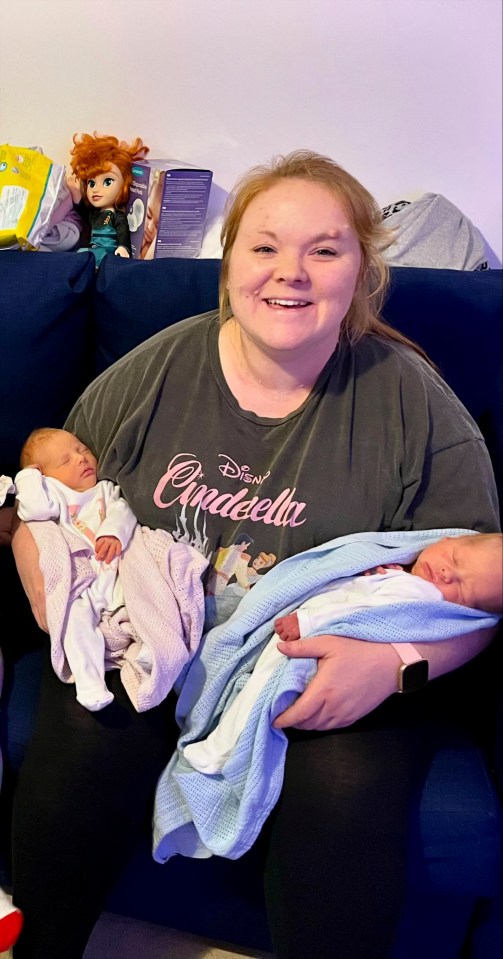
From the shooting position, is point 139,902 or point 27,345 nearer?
point 139,902

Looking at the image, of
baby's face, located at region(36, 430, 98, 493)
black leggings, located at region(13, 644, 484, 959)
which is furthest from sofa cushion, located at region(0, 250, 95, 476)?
black leggings, located at region(13, 644, 484, 959)

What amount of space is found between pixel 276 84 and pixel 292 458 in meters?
0.90

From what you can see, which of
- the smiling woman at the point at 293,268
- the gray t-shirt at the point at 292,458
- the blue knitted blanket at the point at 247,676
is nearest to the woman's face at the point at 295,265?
the smiling woman at the point at 293,268

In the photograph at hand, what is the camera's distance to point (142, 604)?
1094 mm

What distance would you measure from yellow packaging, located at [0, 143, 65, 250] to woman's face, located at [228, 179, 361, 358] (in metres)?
0.64

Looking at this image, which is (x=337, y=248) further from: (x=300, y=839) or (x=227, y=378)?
(x=300, y=839)

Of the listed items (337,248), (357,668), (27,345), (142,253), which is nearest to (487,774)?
(357,668)

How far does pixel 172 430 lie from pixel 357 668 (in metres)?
0.47

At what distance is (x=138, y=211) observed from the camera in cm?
170

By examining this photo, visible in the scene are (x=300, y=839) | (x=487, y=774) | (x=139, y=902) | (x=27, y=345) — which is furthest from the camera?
(x=27, y=345)

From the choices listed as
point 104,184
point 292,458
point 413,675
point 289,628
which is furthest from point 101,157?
point 413,675

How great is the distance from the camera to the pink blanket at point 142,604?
3.45 feet

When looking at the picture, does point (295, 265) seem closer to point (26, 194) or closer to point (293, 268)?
point (293, 268)

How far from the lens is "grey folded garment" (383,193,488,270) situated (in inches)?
65.1
